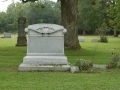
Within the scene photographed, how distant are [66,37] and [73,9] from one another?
2126 millimetres

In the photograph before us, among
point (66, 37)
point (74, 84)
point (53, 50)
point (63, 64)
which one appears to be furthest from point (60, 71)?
point (66, 37)

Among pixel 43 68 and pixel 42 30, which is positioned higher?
pixel 42 30

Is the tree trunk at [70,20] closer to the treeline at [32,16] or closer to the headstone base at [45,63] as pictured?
the headstone base at [45,63]

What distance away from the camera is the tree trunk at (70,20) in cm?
1986

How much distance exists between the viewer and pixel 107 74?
9.29 metres

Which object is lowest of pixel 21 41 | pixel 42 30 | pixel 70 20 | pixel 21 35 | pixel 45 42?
pixel 21 41

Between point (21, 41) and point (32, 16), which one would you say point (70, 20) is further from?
point (32, 16)

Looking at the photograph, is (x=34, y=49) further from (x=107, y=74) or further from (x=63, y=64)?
(x=107, y=74)

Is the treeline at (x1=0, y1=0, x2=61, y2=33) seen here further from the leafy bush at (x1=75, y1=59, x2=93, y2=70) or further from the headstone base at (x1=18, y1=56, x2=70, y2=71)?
the leafy bush at (x1=75, y1=59, x2=93, y2=70)

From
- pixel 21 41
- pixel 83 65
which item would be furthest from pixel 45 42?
pixel 21 41

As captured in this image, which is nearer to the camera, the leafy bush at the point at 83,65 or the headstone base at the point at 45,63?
the leafy bush at the point at 83,65

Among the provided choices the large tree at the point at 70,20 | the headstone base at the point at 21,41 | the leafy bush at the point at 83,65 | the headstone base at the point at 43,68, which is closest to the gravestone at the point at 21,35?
the headstone base at the point at 21,41

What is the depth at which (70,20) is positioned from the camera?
20016mm

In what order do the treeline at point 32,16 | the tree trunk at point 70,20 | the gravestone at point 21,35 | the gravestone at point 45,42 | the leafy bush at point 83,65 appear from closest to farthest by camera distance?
1. the leafy bush at point 83,65
2. the gravestone at point 45,42
3. the tree trunk at point 70,20
4. the gravestone at point 21,35
5. the treeline at point 32,16
